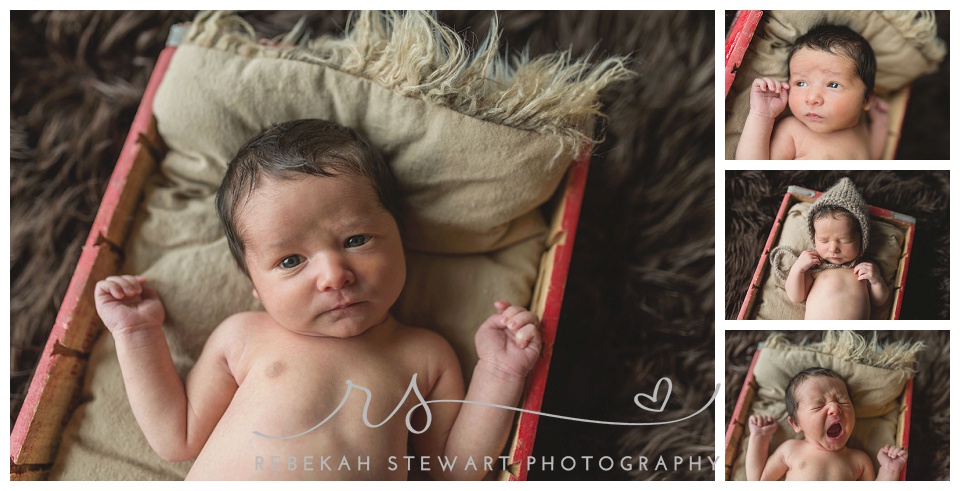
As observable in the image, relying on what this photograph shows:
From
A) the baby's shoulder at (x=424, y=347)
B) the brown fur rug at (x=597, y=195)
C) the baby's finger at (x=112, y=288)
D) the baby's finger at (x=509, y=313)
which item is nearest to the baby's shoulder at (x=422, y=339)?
the baby's shoulder at (x=424, y=347)

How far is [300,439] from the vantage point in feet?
3.23

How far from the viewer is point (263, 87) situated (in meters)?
1.08

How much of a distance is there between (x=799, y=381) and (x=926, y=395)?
0.68 feet

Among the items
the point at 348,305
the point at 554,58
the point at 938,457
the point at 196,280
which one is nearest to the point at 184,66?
the point at 196,280

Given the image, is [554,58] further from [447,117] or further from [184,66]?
[184,66]

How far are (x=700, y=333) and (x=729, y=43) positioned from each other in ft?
1.53

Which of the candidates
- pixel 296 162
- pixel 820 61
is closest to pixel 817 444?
pixel 820 61

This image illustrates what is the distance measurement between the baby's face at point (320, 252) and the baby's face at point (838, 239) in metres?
0.62

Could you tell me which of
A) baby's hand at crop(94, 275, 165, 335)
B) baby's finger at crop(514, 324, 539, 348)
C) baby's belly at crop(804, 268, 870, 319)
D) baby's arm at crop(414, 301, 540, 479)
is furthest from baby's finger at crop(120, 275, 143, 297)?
baby's belly at crop(804, 268, 870, 319)

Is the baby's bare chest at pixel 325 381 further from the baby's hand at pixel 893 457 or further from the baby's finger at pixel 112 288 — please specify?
the baby's hand at pixel 893 457

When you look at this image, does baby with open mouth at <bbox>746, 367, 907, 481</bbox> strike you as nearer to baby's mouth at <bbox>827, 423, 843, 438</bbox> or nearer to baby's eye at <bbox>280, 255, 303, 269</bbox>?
baby's mouth at <bbox>827, 423, 843, 438</bbox>

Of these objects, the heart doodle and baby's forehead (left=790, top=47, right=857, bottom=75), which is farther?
the heart doodle

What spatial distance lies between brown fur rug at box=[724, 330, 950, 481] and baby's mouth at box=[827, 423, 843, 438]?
127 mm

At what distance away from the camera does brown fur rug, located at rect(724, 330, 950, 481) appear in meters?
1.04
